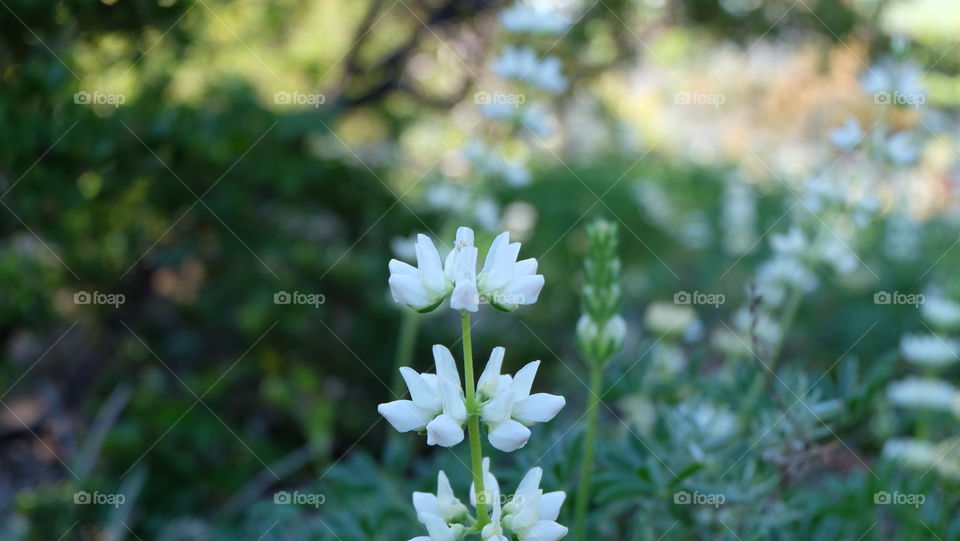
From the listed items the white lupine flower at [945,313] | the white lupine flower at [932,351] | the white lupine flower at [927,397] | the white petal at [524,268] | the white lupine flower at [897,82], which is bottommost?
the white petal at [524,268]

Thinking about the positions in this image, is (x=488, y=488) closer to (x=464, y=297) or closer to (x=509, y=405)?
(x=509, y=405)

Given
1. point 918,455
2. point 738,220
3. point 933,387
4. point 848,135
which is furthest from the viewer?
point 738,220

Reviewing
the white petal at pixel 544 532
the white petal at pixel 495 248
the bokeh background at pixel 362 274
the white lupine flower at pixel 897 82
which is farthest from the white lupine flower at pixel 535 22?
the white petal at pixel 544 532

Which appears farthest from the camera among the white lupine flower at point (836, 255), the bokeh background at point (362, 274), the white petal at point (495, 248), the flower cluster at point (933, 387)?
the flower cluster at point (933, 387)

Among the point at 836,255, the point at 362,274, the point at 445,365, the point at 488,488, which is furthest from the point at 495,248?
the point at 362,274

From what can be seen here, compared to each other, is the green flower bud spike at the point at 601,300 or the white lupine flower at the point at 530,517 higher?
the green flower bud spike at the point at 601,300

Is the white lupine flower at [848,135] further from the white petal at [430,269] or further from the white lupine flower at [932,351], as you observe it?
the white petal at [430,269]

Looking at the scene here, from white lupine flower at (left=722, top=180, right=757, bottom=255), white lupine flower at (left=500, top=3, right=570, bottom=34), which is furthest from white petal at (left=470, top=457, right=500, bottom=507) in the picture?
white lupine flower at (left=722, top=180, right=757, bottom=255)
